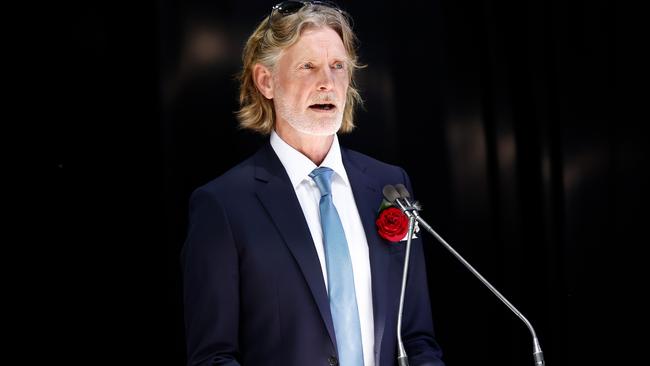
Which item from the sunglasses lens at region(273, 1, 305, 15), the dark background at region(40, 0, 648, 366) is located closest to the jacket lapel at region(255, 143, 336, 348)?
the sunglasses lens at region(273, 1, 305, 15)

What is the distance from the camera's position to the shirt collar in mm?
1959

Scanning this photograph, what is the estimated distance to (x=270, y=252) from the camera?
1.83m

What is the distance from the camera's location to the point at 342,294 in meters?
1.85

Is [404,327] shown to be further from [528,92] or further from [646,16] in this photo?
[646,16]

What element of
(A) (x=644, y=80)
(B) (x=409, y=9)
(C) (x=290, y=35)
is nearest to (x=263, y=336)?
(C) (x=290, y=35)

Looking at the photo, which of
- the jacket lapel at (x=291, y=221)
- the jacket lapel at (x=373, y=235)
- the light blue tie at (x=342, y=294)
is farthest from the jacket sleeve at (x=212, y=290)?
the jacket lapel at (x=373, y=235)

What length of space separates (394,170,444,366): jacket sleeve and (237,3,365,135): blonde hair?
45cm

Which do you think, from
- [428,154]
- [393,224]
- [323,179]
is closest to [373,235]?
[393,224]

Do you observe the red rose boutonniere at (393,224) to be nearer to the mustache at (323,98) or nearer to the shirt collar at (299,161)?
the shirt collar at (299,161)

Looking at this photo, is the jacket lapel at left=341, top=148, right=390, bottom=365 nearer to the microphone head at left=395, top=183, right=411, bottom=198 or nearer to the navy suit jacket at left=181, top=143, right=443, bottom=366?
the navy suit jacket at left=181, top=143, right=443, bottom=366

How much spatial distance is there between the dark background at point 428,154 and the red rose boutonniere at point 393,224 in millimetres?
707

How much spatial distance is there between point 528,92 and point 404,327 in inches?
41.5

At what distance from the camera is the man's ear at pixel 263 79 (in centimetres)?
208

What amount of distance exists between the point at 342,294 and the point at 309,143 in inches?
16.0
